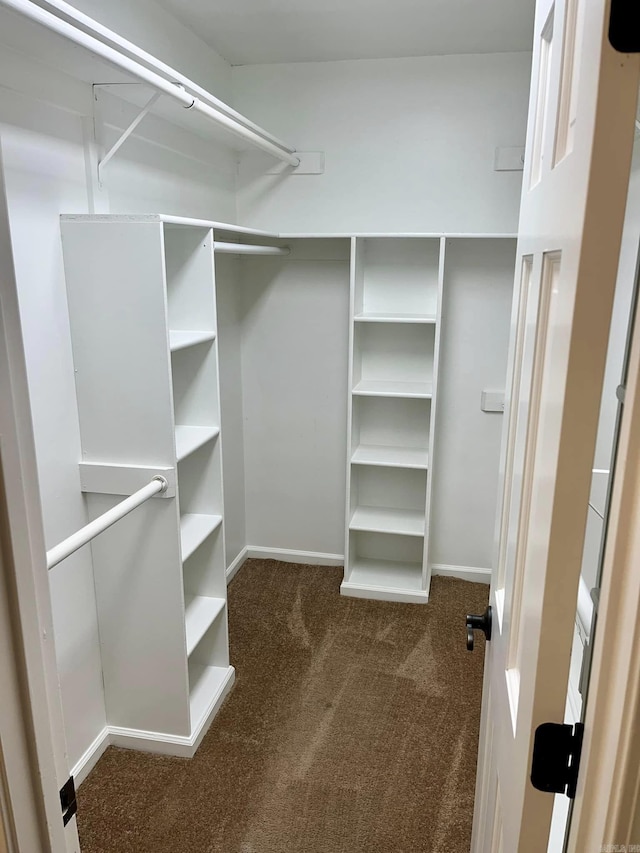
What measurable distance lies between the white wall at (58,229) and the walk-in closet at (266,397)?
1cm

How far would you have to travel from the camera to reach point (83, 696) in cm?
212

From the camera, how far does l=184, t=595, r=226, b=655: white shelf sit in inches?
89.0

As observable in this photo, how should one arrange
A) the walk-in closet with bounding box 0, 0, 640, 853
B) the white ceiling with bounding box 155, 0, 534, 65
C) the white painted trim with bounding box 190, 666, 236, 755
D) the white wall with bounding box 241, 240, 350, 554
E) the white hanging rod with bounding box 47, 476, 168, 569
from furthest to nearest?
the white wall with bounding box 241, 240, 350, 554
the white ceiling with bounding box 155, 0, 534, 65
the white painted trim with bounding box 190, 666, 236, 755
the walk-in closet with bounding box 0, 0, 640, 853
the white hanging rod with bounding box 47, 476, 168, 569

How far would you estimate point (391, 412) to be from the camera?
338 centimetres

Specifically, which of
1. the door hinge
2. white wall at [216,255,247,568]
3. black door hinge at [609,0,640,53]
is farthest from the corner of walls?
the door hinge

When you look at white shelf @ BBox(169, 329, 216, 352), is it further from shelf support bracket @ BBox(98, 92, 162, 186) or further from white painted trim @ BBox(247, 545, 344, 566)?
white painted trim @ BBox(247, 545, 344, 566)

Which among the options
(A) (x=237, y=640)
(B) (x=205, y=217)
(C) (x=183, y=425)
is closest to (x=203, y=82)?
(B) (x=205, y=217)

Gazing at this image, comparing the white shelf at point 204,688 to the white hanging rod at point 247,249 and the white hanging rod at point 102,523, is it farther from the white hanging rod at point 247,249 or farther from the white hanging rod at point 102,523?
the white hanging rod at point 247,249

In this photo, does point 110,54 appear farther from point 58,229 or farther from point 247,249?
point 247,249

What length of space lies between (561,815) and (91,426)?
1.63m

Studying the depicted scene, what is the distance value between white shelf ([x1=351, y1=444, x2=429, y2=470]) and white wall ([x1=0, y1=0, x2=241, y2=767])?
1497 millimetres

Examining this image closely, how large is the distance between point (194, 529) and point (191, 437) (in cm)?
35

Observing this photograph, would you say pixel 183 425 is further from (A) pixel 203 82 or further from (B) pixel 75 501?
(A) pixel 203 82

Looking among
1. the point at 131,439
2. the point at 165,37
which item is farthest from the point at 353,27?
the point at 131,439
